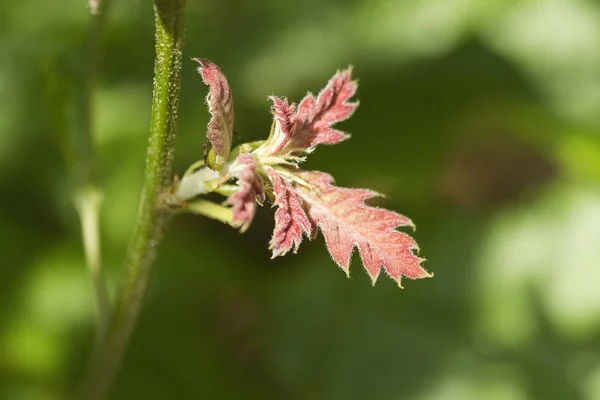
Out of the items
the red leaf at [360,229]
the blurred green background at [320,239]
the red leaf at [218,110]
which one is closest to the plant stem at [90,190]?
the red leaf at [218,110]

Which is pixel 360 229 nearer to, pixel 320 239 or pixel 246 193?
pixel 246 193

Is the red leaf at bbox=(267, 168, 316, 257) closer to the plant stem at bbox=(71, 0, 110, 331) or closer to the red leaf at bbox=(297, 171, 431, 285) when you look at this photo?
the red leaf at bbox=(297, 171, 431, 285)

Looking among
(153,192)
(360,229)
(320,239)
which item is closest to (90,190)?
(153,192)

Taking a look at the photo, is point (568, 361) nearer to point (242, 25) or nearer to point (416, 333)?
point (416, 333)

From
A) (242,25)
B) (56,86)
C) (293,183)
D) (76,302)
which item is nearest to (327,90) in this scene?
(293,183)

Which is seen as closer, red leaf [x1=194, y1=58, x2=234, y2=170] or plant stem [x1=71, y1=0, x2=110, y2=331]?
red leaf [x1=194, y1=58, x2=234, y2=170]

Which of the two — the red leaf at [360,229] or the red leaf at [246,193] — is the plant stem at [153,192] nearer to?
the red leaf at [246,193]

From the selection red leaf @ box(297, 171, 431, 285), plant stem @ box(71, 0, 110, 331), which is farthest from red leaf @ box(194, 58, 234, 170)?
plant stem @ box(71, 0, 110, 331)
